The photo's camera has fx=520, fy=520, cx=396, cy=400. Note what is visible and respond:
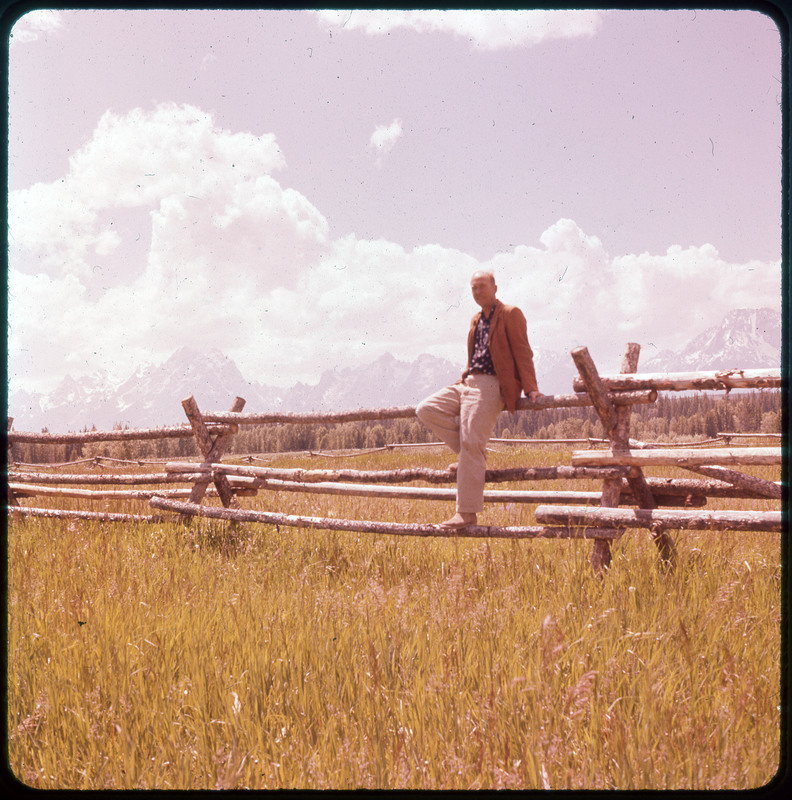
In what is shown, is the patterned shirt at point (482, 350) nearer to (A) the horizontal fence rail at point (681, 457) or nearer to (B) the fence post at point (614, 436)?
(B) the fence post at point (614, 436)

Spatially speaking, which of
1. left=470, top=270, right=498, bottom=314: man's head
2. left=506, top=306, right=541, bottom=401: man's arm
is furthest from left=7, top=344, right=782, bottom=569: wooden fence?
left=470, top=270, right=498, bottom=314: man's head

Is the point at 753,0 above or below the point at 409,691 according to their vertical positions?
above

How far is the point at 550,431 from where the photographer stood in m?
70.5

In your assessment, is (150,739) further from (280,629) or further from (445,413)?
(445,413)

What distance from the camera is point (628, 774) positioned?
1665mm

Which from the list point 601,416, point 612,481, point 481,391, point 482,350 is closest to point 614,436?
point 601,416

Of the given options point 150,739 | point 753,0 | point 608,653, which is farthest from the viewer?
point 608,653

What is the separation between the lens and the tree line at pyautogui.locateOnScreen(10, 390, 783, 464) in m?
39.4

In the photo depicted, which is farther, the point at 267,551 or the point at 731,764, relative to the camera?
the point at 267,551

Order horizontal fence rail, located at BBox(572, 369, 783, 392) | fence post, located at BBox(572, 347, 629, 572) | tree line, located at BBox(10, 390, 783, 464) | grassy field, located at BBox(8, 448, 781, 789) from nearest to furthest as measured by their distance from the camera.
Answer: grassy field, located at BBox(8, 448, 781, 789), horizontal fence rail, located at BBox(572, 369, 783, 392), fence post, located at BBox(572, 347, 629, 572), tree line, located at BBox(10, 390, 783, 464)

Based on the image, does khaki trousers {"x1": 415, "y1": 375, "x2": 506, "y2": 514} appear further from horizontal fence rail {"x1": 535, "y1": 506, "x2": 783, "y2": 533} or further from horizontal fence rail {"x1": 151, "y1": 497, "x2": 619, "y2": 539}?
horizontal fence rail {"x1": 535, "y1": 506, "x2": 783, "y2": 533}

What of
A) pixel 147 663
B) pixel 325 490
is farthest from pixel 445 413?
pixel 147 663

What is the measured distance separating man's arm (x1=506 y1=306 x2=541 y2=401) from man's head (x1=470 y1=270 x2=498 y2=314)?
25 cm

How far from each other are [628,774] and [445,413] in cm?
300
